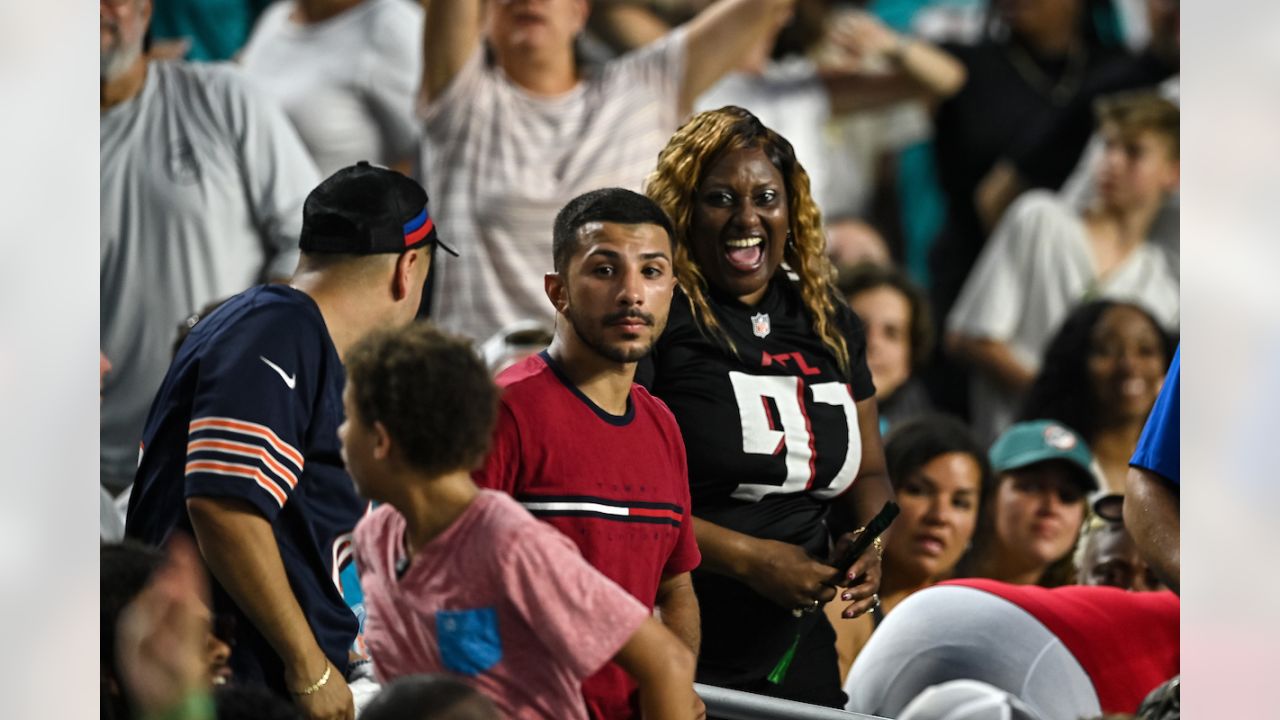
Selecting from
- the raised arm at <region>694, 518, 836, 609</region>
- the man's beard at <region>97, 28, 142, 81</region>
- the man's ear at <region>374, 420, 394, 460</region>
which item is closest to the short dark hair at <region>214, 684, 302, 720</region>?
the man's ear at <region>374, 420, 394, 460</region>

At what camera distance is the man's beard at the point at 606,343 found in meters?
2.22

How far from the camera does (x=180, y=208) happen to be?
4996 mm

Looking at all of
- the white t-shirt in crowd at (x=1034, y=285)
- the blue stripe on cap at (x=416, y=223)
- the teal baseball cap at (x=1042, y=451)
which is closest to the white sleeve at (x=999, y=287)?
the white t-shirt in crowd at (x=1034, y=285)

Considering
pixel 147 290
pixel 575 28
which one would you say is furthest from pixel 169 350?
pixel 575 28

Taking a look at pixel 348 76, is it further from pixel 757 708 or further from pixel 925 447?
pixel 757 708

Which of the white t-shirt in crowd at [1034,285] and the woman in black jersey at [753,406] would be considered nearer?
the woman in black jersey at [753,406]

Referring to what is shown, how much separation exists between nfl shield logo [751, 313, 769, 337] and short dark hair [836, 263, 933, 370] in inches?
92.5

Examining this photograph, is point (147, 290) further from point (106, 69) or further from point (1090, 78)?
point (1090, 78)

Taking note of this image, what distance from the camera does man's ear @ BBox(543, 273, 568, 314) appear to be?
2.27 metres

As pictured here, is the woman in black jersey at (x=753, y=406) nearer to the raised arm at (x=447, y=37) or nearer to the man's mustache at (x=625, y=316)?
the man's mustache at (x=625, y=316)

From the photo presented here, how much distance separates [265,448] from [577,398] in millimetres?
424

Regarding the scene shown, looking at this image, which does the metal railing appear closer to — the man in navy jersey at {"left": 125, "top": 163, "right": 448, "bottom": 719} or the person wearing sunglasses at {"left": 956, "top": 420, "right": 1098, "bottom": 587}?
the man in navy jersey at {"left": 125, "top": 163, "right": 448, "bottom": 719}

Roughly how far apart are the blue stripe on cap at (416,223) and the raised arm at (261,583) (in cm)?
45

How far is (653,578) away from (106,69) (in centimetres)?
329
